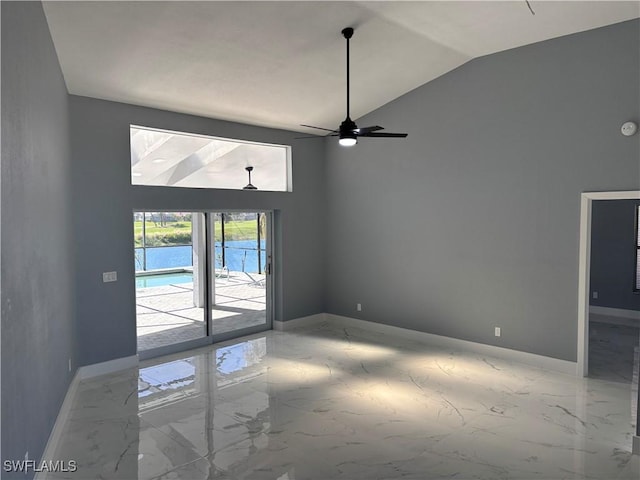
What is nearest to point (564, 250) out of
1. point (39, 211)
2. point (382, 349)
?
point (382, 349)

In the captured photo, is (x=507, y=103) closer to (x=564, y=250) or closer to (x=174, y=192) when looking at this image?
(x=564, y=250)

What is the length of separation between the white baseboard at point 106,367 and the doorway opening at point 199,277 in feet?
0.78

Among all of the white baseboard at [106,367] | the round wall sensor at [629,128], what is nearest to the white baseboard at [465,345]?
the round wall sensor at [629,128]

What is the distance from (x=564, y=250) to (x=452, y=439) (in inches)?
109

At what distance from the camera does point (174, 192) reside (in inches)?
233

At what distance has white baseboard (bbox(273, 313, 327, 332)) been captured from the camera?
7.32 metres

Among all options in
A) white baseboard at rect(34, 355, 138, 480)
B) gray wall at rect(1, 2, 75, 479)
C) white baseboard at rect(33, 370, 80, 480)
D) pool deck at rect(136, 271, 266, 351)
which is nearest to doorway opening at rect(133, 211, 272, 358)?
pool deck at rect(136, 271, 266, 351)

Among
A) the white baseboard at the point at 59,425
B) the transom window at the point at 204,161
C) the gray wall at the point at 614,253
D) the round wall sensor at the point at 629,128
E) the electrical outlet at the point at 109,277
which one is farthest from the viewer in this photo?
the gray wall at the point at 614,253

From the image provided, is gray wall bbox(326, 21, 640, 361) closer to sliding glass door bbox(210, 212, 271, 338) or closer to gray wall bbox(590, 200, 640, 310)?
sliding glass door bbox(210, 212, 271, 338)

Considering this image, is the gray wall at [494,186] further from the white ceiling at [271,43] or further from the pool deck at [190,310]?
the pool deck at [190,310]

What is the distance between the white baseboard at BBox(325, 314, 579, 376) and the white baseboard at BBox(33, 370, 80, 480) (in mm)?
4110

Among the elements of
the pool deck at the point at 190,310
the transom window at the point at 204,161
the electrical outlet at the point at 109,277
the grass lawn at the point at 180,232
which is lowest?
the pool deck at the point at 190,310

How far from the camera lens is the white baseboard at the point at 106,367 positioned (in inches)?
202

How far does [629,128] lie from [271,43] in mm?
3792
